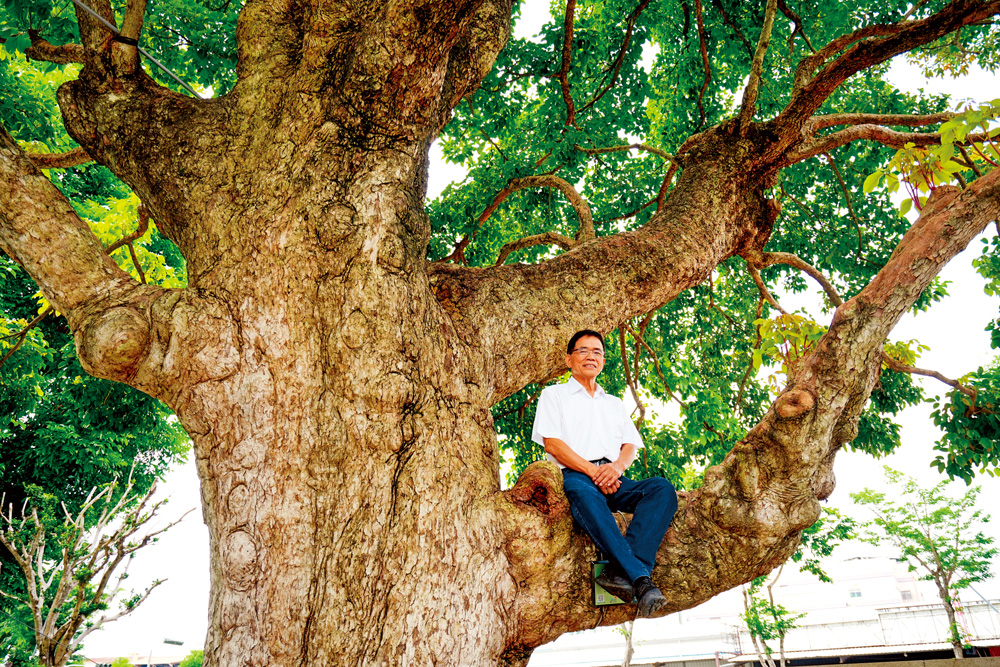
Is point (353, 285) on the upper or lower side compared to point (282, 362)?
upper

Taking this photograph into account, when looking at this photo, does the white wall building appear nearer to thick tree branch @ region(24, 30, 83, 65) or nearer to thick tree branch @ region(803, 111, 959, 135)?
thick tree branch @ region(803, 111, 959, 135)

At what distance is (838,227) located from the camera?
24.6 ft

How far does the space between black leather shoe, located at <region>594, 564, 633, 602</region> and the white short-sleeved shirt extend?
66 cm

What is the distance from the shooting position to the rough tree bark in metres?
2.13

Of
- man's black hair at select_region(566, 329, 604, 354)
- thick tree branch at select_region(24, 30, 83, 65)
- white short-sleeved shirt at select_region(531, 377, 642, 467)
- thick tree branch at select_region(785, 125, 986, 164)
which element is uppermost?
thick tree branch at select_region(24, 30, 83, 65)


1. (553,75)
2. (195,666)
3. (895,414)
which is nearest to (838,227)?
(895,414)

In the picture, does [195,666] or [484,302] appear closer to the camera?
[484,302]

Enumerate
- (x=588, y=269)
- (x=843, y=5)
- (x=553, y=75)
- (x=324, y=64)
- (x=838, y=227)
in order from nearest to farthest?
(x=324, y=64) < (x=588, y=269) < (x=553, y=75) < (x=843, y=5) < (x=838, y=227)

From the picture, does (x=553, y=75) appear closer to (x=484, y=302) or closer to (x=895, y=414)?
(x=484, y=302)

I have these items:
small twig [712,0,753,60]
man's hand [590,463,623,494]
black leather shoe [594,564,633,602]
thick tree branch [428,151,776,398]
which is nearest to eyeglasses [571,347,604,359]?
thick tree branch [428,151,776,398]

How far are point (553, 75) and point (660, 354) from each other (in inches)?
149

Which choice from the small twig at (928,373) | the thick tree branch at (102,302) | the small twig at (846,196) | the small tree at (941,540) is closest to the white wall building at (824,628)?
the small tree at (941,540)

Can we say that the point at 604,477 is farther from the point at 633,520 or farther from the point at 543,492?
the point at 543,492

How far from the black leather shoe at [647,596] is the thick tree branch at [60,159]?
367 centimetres
